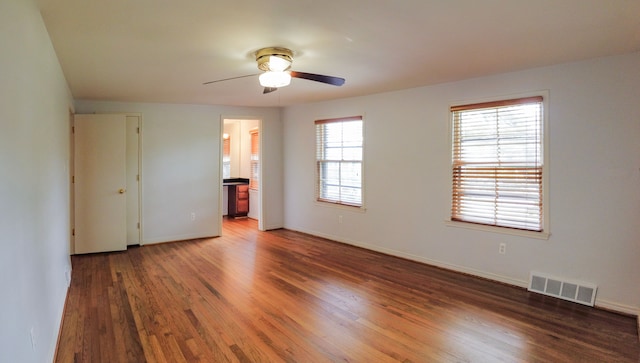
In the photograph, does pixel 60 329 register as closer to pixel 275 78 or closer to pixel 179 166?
pixel 275 78

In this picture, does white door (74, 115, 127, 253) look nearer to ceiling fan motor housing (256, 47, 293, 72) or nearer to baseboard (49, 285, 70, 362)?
baseboard (49, 285, 70, 362)

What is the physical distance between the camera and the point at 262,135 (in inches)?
251

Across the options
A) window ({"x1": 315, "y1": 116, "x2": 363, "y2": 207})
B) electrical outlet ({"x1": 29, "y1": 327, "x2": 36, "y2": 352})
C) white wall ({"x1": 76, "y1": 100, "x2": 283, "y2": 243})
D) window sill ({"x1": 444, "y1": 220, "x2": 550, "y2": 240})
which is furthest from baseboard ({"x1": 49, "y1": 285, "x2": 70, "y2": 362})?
window sill ({"x1": 444, "y1": 220, "x2": 550, "y2": 240})

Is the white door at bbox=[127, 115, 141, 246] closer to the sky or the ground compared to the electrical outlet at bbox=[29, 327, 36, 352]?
closer to the sky

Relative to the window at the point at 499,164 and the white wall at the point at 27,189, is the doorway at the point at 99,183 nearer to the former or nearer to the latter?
the white wall at the point at 27,189

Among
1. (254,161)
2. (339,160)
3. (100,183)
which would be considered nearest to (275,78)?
(339,160)

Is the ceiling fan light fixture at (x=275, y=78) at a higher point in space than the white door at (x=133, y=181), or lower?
higher

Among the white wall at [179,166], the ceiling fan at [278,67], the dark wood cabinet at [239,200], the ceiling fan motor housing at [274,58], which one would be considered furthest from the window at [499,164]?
the dark wood cabinet at [239,200]

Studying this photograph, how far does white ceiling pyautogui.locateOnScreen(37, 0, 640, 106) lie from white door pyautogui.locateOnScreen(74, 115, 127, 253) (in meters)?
1.10

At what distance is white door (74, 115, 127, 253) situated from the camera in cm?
486

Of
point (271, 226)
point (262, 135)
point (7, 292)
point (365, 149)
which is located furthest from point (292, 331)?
point (262, 135)

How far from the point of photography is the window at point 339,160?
5.34m

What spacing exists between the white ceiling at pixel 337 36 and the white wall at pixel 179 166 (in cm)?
152

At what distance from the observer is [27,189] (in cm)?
185
